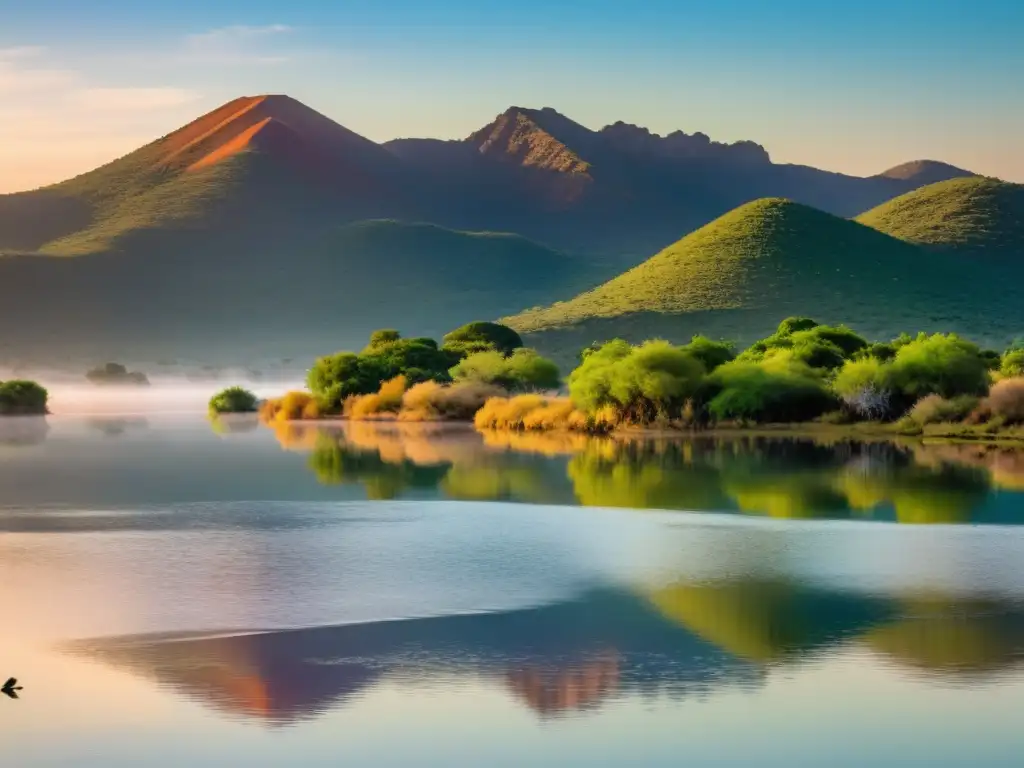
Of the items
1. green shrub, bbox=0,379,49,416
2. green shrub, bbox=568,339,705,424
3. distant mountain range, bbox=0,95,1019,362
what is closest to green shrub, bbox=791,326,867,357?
green shrub, bbox=568,339,705,424

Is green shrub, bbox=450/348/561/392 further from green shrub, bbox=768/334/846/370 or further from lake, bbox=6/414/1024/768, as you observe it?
lake, bbox=6/414/1024/768

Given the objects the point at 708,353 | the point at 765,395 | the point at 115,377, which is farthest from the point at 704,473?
the point at 115,377

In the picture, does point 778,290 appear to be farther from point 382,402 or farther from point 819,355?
point 382,402

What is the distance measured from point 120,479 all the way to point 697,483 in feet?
30.7

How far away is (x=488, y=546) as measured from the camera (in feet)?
55.3

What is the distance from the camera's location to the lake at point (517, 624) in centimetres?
916

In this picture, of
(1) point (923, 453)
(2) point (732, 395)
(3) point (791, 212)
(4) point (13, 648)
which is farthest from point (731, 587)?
(3) point (791, 212)

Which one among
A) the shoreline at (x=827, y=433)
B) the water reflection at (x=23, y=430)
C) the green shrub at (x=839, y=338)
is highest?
the green shrub at (x=839, y=338)

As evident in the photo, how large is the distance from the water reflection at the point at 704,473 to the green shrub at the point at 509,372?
13.9m

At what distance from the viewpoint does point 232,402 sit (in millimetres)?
58469

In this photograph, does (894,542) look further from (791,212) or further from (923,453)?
(791,212)

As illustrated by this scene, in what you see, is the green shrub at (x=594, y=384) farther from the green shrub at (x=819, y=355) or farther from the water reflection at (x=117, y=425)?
the water reflection at (x=117, y=425)

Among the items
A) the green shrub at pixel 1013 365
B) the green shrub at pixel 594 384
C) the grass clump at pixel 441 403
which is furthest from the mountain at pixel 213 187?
the green shrub at pixel 1013 365

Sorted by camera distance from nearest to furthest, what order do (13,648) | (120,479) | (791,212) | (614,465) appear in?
1. (13,648)
2. (120,479)
3. (614,465)
4. (791,212)
